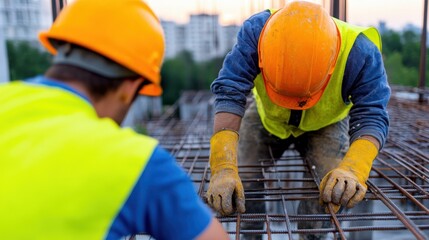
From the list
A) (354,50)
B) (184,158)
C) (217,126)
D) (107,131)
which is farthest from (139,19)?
(184,158)

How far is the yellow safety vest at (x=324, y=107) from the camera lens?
270 cm

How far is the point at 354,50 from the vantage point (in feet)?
8.77

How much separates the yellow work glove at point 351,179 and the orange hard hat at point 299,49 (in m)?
0.45

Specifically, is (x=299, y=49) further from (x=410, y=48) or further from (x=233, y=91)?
(x=410, y=48)

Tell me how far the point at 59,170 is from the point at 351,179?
5.84 feet

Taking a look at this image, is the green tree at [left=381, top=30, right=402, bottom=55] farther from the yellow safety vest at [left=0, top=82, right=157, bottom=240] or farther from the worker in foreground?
the yellow safety vest at [left=0, top=82, right=157, bottom=240]

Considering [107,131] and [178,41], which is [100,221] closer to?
[107,131]

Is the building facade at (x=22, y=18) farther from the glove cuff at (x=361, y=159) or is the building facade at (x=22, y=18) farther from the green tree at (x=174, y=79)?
the glove cuff at (x=361, y=159)

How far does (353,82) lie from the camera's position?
273 centimetres

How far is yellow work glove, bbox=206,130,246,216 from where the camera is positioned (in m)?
2.39

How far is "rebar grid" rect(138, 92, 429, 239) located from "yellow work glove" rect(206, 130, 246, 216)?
74mm

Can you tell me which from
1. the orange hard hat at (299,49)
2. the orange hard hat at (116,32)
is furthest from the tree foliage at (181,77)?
the orange hard hat at (116,32)

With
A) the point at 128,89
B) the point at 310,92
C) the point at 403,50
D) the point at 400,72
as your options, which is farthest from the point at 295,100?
the point at 403,50

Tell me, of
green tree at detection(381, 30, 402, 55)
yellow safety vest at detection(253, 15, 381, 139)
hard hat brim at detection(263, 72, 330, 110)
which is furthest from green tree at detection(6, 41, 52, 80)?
hard hat brim at detection(263, 72, 330, 110)
